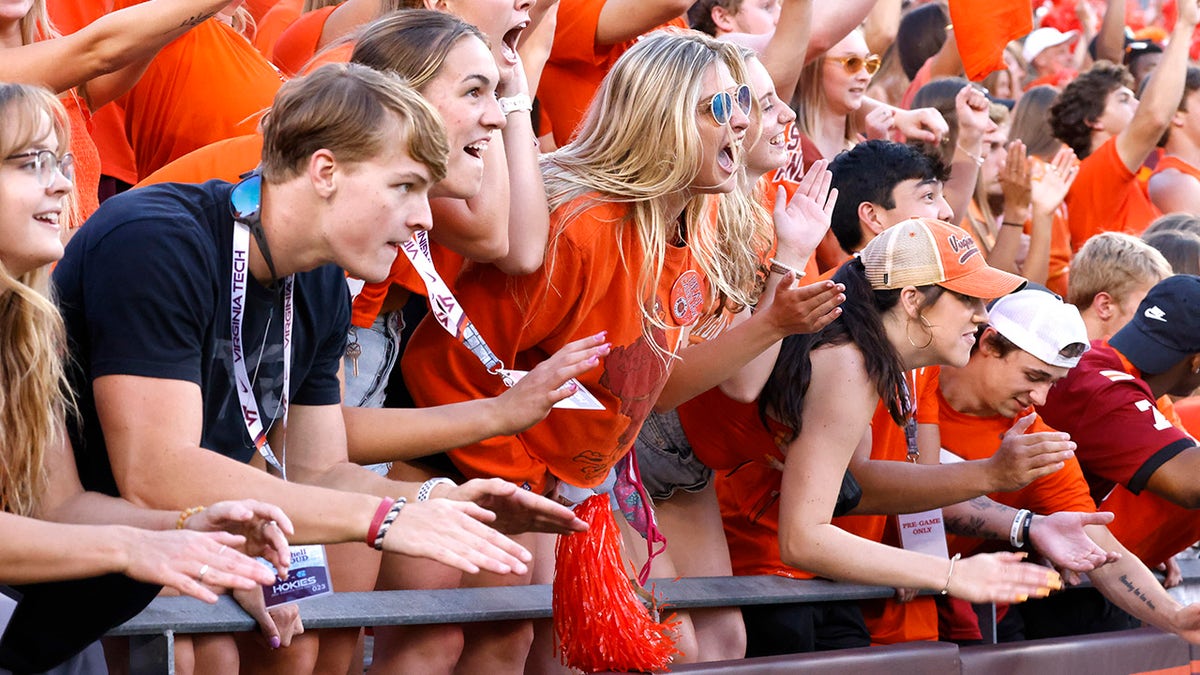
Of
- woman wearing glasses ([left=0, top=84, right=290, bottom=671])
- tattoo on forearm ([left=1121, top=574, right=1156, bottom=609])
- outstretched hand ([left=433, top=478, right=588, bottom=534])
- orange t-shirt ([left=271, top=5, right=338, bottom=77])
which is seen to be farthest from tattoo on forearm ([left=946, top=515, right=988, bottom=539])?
woman wearing glasses ([left=0, top=84, right=290, bottom=671])

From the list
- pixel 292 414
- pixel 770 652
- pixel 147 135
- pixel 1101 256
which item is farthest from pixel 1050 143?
pixel 292 414

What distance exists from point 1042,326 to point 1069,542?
63 centimetres

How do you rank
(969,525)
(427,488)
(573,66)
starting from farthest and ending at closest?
(969,525) < (573,66) < (427,488)

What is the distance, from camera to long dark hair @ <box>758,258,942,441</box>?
12.8ft

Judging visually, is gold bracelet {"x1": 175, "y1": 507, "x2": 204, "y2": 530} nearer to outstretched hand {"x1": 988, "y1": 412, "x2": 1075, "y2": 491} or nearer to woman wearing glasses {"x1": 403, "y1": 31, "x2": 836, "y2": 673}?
woman wearing glasses {"x1": 403, "y1": 31, "x2": 836, "y2": 673}

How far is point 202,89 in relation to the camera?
3.59 metres

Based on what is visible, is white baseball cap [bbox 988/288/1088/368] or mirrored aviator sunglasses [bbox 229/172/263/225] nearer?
mirrored aviator sunglasses [bbox 229/172/263/225]

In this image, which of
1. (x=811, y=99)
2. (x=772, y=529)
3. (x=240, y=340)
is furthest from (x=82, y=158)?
(x=811, y=99)

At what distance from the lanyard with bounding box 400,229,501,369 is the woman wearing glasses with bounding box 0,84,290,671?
31.6 inches

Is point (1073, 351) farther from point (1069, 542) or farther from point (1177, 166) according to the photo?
point (1177, 166)

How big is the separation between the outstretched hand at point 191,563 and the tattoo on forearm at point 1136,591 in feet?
10.8

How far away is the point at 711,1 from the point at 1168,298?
182 centimetres

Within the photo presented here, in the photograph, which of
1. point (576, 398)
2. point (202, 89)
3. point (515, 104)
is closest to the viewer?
point (576, 398)

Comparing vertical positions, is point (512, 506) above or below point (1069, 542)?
above
